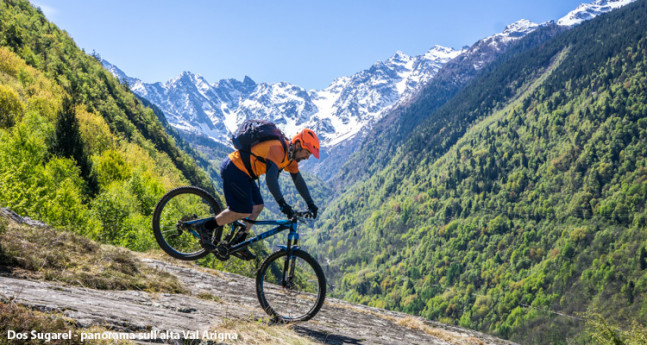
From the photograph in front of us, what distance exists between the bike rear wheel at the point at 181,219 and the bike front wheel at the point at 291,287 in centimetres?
187

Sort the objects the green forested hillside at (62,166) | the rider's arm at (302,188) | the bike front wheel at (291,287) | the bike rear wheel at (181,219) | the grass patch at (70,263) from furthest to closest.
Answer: the green forested hillside at (62,166) < the bike rear wheel at (181,219) < the rider's arm at (302,188) < the bike front wheel at (291,287) < the grass patch at (70,263)

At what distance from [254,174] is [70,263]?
427cm

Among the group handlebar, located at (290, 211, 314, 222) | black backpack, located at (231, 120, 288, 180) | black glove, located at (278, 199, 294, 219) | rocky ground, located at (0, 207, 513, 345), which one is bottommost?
rocky ground, located at (0, 207, 513, 345)

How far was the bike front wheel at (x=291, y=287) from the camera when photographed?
934 centimetres

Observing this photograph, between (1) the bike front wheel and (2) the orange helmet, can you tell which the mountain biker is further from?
(1) the bike front wheel

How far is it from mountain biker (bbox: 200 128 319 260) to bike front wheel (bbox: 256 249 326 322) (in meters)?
0.71

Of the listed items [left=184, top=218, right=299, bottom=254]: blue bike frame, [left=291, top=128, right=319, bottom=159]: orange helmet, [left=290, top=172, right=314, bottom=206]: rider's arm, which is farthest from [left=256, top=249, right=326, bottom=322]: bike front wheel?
[left=291, top=128, right=319, bottom=159]: orange helmet

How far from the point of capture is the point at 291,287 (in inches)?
390

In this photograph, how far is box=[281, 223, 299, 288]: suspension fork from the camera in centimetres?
954

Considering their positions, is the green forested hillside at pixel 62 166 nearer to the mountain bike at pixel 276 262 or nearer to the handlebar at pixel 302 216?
the mountain bike at pixel 276 262

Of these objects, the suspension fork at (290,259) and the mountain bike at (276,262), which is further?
the suspension fork at (290,259)

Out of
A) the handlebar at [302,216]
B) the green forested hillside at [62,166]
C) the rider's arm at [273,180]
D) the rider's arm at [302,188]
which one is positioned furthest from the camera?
the green forested hillside at [62,166]

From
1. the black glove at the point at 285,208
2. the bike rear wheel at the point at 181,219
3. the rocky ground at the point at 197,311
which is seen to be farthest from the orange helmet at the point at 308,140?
the rocky ground at the point at 197,311

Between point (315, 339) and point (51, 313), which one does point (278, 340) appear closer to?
point (315, 339)
